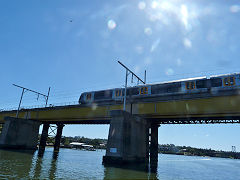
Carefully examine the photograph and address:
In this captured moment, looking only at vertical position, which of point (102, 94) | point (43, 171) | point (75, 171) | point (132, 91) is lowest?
point (75, 171)

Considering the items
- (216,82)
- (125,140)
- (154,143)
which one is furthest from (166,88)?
(154,143)

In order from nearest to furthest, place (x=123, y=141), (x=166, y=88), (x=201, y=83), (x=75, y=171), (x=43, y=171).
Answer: (x=43, y=171) → (x=75, y=171) → (x=123, y=141) → (x=201, y=83) → (x=166, y=88)

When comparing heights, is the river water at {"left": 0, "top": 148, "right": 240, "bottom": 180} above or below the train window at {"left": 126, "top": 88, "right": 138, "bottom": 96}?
below

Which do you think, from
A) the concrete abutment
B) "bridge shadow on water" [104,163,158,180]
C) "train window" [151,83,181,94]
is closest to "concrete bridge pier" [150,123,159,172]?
the concrete abutment

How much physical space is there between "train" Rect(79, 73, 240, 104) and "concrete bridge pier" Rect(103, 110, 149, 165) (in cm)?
574

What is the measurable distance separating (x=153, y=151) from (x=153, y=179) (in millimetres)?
24269

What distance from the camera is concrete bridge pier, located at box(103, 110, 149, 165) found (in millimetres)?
24562

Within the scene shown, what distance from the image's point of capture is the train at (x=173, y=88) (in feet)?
86.3

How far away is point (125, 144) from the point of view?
25.2m

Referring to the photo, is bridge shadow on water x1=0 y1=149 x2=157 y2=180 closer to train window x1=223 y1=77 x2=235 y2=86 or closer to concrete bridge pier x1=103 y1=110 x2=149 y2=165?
concrete bridge pier x1=103 y1=110 x2=149 y2=165

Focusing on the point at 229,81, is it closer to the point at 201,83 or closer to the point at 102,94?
the point at 201,83

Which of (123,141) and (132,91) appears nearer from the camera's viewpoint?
(123,141)

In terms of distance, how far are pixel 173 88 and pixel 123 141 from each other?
39.7 feet

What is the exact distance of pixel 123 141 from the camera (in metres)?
24.9
